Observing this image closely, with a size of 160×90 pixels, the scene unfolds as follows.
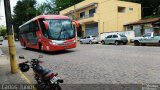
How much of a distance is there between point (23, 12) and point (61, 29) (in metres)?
67.1

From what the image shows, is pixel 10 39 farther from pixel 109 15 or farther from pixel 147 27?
pixel 109 15

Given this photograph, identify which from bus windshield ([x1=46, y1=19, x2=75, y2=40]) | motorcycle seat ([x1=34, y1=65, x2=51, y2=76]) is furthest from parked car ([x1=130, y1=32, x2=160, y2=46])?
motorcycle seat ([x1=34, y1=65, x2=51, y2=76])

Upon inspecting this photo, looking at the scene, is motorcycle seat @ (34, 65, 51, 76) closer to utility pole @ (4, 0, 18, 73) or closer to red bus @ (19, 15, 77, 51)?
utility pole @ (4, 0, 18, 73)

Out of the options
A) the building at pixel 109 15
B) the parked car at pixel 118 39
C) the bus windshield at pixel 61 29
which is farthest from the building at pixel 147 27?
the bus windshield at pixel 61 29

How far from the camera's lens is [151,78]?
9703mm

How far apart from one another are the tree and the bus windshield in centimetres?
6369

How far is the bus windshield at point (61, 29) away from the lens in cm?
2138

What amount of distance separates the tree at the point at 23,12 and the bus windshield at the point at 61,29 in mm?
63692

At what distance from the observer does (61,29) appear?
21641mm

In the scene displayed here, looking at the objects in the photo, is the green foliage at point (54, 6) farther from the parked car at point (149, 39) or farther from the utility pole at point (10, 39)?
the utility pole at point (10, 39)

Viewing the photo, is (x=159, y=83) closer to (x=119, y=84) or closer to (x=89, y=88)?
(x=119, y=84)

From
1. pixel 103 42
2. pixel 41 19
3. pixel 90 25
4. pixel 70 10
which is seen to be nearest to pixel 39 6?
pixel 70 10

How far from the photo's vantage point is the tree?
279 feet

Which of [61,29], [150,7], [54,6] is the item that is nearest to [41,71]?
[61,29]
